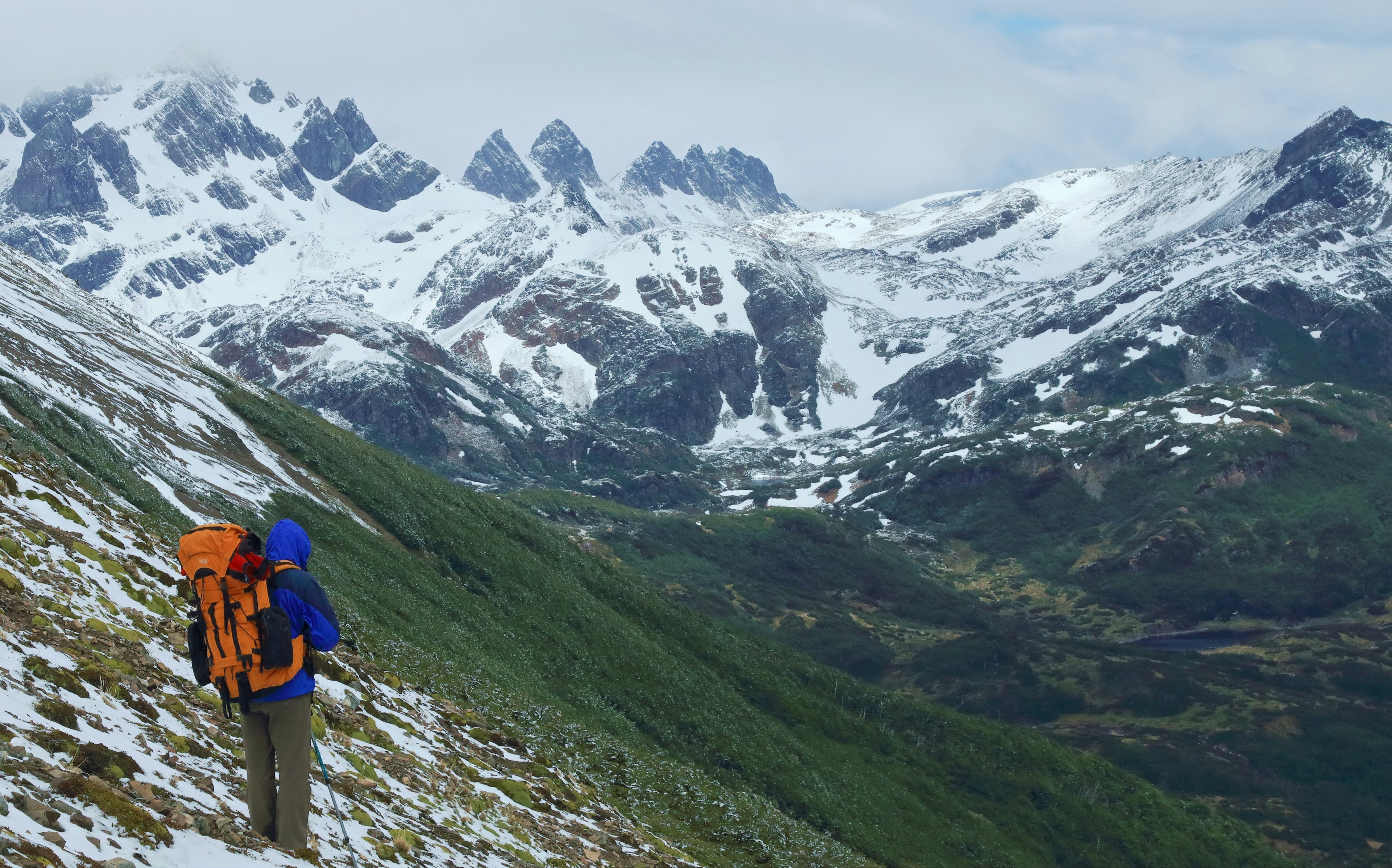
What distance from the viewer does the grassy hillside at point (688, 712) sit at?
58344 mm

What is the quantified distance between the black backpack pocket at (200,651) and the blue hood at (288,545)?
1352 millimetres

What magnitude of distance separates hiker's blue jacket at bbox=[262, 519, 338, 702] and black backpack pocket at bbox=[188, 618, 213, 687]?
0.90 meters

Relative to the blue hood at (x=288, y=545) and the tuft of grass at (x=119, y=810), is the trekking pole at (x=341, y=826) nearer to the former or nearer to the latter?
the tuft of grass at (x=119, y=810)

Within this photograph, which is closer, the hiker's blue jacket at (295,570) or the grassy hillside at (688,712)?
the hiker's blue jacket at (295,570)

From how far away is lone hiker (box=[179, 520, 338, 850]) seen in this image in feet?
53.6

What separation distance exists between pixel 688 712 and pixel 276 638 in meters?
71.5

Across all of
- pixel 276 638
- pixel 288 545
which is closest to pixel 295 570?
pixel 288 545

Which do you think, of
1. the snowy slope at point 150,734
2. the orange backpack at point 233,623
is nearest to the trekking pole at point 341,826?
the snowy slope at point 150,734

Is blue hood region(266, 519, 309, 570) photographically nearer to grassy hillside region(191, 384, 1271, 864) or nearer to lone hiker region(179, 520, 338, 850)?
lone hiker region(179, 520, 338, 850)

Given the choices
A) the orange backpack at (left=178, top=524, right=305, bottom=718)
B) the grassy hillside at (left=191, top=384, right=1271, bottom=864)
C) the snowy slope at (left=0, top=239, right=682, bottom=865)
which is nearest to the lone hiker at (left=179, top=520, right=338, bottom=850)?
the orange backpack at (left=178, top=524, right=305, bottom=718)

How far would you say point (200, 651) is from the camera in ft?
54.6

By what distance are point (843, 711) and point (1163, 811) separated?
44302 mm

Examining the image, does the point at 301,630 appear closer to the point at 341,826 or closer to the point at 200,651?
the point at 200,651

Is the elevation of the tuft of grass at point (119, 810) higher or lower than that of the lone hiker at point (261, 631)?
lower
